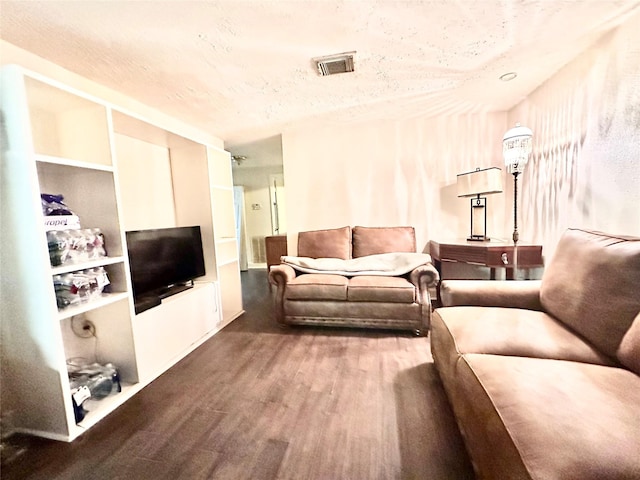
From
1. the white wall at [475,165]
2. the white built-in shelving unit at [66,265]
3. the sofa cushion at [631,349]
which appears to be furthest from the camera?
the white wall at [475,165]

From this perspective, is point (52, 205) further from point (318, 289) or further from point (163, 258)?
point (318, 289)

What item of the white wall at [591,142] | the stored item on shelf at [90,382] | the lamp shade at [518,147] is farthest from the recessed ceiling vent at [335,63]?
the stored item on shelf at [90,382]

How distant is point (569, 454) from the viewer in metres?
0.68

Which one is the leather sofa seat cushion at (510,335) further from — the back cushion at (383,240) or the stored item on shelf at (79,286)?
the stored item on shelf at (79,286)

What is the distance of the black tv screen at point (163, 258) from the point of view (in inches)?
79.4

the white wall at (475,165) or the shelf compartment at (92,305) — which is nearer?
the shelf compartment at (92,305)

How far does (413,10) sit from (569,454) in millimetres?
1924

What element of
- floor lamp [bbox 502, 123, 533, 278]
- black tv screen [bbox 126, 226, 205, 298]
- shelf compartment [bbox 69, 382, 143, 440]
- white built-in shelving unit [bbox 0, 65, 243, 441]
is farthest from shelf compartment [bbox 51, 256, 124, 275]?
floor lamp [bbox 502, 123, 533, 278]

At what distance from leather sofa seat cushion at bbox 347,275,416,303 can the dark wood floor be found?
44 centimetres

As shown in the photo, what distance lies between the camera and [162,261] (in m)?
2.24

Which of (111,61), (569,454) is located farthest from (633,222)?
(111,61)

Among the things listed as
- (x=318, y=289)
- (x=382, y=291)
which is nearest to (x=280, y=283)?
(x=318, y=289)

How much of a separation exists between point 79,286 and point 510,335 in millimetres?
2255

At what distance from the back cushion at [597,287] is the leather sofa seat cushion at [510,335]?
0.07 metres
